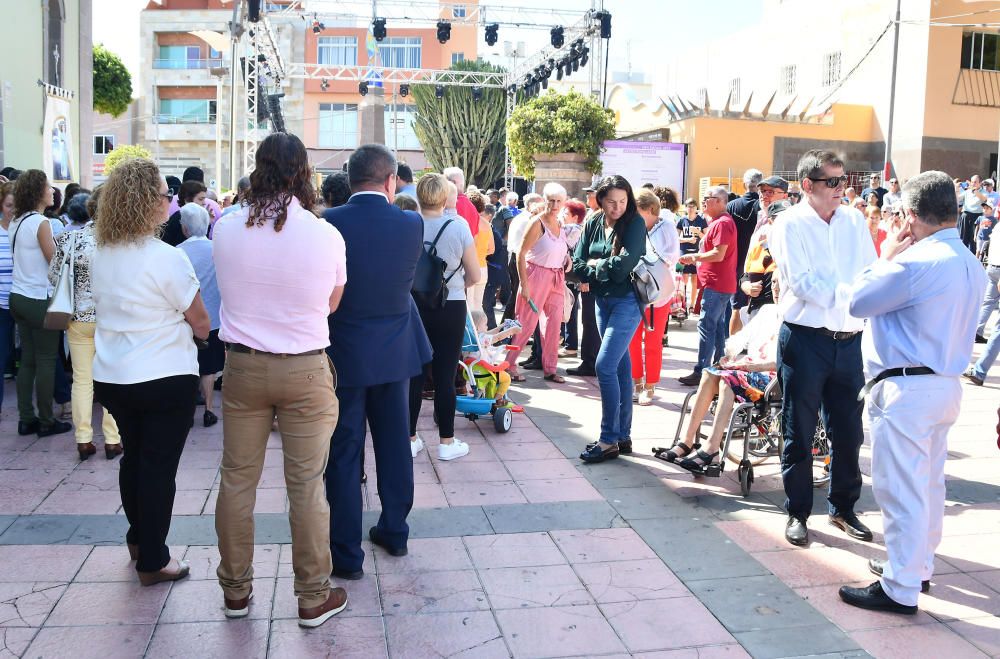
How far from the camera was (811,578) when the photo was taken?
4.20m

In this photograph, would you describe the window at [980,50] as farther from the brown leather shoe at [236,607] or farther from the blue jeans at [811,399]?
the brown leather shoe at [236,607]

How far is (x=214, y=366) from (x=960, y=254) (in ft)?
16.2

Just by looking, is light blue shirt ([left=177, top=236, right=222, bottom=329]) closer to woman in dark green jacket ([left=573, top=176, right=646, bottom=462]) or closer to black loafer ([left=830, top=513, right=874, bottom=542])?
woman in dark green jacket ([left=573, top=176, right=646, bottom=462])

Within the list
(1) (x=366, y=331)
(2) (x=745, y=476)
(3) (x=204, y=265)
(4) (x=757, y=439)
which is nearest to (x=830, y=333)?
(2) (x=745, y=476)

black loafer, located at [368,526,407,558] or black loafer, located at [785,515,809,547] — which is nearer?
black loafer, located at [368,526,407,558]

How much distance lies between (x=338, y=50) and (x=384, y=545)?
45.7 metres

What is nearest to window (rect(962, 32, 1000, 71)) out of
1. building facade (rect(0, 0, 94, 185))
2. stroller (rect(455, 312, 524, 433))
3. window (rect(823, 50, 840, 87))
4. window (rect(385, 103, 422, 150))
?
window (rect(823, 50, 840, 87))

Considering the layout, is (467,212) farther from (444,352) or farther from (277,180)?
(277,180)

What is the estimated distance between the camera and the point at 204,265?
623 centimetres

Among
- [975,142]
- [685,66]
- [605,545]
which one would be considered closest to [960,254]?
[605,545]

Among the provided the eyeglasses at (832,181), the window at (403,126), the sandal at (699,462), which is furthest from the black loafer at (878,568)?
the window at (403,126)

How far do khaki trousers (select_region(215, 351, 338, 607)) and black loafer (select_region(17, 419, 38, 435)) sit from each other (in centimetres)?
362

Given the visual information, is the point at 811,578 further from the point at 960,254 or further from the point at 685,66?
the point at 685,66

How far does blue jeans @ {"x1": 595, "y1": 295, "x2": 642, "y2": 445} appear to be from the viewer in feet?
19.3
